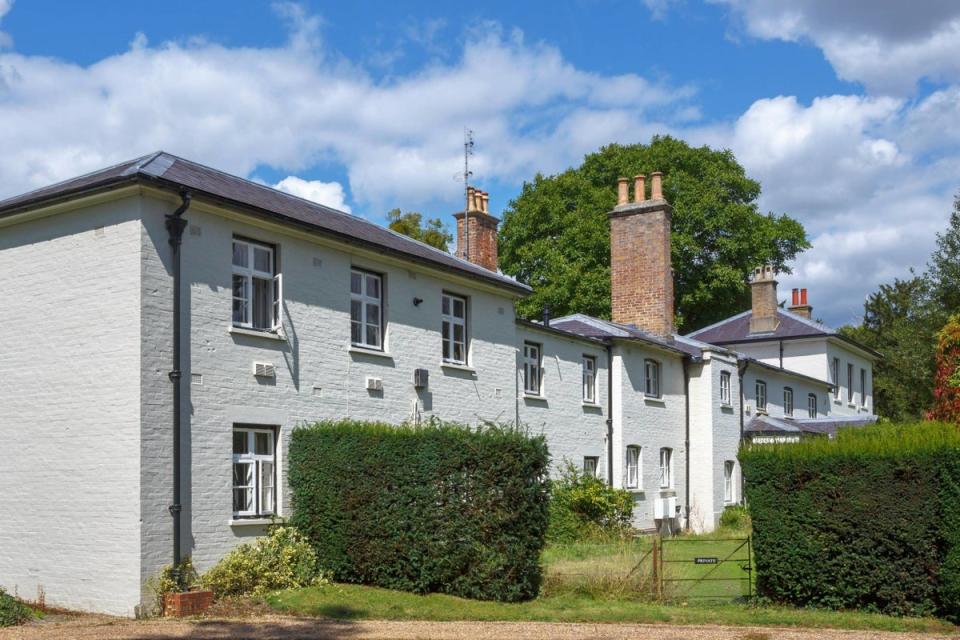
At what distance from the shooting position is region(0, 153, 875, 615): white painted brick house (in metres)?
14.6

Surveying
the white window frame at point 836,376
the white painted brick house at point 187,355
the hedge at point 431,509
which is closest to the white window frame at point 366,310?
the white painted brick house at point 187,355

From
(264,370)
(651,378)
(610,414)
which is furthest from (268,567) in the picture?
(651,378)

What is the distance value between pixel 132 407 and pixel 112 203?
3.09 meters

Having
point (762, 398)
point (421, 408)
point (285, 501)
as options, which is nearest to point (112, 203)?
point (285, 501)

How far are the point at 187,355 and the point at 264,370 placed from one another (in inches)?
63.9

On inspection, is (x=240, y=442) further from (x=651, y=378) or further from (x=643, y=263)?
(x=643, y=263)

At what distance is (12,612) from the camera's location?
13.3 m

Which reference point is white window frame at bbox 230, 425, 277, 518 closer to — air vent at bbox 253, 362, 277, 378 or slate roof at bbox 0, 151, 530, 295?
air vent at bbox 253, 362, 277, 378

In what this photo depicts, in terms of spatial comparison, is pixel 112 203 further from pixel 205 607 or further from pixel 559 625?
pixel 559 625

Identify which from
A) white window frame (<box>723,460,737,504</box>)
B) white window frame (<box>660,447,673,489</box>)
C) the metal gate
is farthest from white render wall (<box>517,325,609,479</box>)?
white window frame (<box>723,460,737,504</box>)

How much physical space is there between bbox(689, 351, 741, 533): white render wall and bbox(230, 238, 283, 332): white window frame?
59.1ft

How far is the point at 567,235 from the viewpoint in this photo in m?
46.1

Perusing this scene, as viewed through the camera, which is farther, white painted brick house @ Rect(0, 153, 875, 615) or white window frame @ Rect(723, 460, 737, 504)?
white window frame @ Rect(723, 460, 737, 504)

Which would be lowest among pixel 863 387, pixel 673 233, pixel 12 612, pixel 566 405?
pixel 12 612
